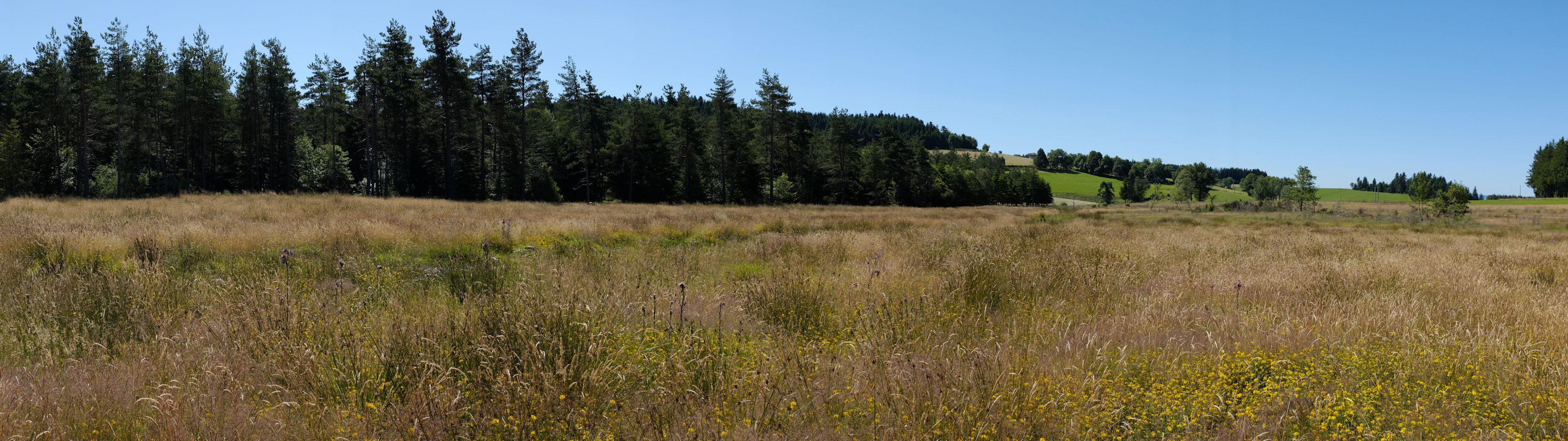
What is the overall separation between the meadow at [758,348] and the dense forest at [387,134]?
33.3 meters

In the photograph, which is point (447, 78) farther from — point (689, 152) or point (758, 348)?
point (758, 348)

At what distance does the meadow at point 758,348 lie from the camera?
9.34 ft

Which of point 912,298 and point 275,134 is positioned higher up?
point 275,134

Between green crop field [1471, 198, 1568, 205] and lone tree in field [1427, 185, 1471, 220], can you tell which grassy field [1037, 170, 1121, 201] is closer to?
green crop field [1471, 198, 1568, 205]

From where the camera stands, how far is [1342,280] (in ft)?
23.2

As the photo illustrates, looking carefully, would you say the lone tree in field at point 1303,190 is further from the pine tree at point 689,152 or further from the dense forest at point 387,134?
the pine tree at point 689,152

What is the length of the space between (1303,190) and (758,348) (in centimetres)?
7605

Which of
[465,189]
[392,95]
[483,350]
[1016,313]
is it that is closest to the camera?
[483,350]

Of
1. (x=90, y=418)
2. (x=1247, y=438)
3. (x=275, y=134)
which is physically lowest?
(x=1247, y=438)

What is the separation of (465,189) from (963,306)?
4610 centimetres

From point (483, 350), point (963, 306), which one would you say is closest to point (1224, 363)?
point (963, 306)

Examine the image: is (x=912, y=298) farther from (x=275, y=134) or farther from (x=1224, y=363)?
(x=275, y=134)

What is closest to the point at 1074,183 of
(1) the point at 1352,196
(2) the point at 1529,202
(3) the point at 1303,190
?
(1) the point at 1352,196

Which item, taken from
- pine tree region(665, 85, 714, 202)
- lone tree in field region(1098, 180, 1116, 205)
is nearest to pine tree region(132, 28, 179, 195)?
pine tree region(665, 85, 714, 202)
